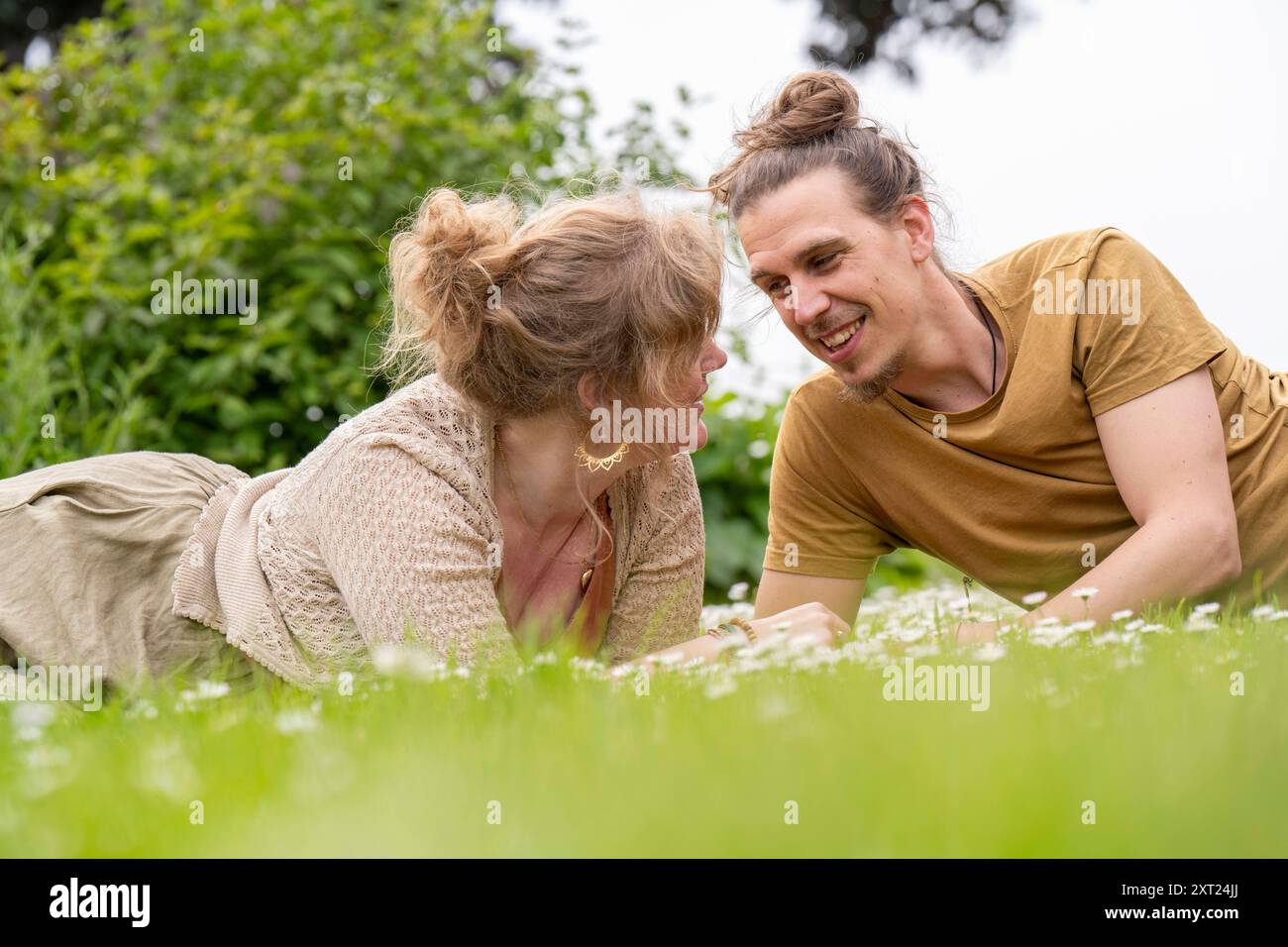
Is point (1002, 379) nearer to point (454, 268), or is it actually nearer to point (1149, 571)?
point (1149, 571)

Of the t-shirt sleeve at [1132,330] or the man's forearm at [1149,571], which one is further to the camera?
the t-shirt sleeve at [1132,330]

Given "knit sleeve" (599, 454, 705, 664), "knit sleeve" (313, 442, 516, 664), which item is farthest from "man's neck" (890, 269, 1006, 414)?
"knit sleeve" (313, 442, 516, 664)

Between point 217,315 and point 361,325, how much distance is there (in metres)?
0.72

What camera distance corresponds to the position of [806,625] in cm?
323

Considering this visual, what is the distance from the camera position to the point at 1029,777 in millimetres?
1671

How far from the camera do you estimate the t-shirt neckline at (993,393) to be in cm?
378

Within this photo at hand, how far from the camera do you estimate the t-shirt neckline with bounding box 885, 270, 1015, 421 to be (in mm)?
3779

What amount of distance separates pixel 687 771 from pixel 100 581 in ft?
7.72

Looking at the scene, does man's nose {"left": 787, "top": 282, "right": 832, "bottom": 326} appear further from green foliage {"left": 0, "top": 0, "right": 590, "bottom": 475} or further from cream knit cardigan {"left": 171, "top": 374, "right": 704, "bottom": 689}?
green foliage {"left": 0, "top": 0, "right": 590, "bottom": 475}

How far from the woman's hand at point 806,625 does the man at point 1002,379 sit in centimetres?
72

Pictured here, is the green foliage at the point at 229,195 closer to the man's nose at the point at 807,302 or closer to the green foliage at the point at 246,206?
the green foliage at the point at 246,206

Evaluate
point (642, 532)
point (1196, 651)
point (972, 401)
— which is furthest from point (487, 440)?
point (1196, 651)

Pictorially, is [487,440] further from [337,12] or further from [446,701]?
[337,12]

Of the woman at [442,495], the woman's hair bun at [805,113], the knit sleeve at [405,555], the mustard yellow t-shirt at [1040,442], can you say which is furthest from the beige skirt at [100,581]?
A: the woman's hair bun at [805,113]
